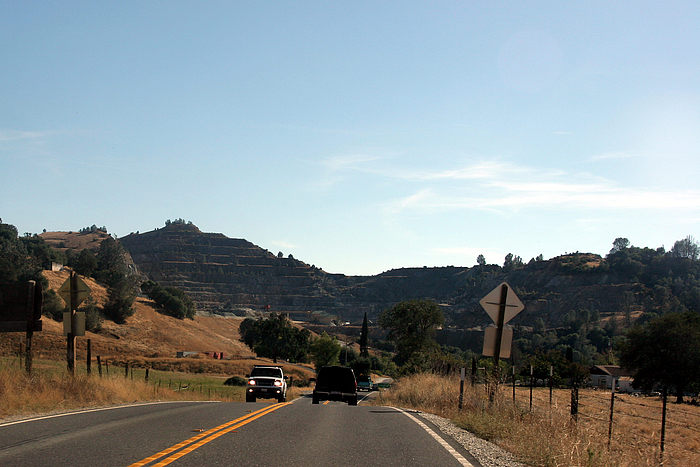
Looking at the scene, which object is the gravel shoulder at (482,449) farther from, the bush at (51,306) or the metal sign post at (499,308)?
the bush at (51,306)

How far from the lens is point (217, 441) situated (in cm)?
1156

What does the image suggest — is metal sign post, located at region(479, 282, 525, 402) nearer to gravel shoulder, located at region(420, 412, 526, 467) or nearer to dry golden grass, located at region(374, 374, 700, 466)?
dry golden grass, located at region(374, 374, 700, 466)

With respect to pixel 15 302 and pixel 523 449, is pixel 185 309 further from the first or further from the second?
pixel 523 449

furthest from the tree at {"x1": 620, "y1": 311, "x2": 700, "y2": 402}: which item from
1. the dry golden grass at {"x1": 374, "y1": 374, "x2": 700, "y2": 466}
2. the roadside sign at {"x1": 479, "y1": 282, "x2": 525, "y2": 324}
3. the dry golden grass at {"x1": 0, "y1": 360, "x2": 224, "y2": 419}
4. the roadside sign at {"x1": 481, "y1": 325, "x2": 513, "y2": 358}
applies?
the dry golden grass at {"x1": 0, "y1": 360, "x2": 224, "y2": 419}

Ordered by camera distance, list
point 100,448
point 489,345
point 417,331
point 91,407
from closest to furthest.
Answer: point 100,448
point 489,345
point 91,407
point 417,331

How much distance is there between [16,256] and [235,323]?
281 ft

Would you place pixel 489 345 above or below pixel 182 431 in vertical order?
above

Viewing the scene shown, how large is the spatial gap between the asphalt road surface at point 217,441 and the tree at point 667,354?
68703 millimetres

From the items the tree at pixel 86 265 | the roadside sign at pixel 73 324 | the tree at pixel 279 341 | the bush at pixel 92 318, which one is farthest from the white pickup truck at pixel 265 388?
the tree at pixel 86 265

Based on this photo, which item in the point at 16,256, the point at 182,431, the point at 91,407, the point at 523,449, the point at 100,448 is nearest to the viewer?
the point at 100,448

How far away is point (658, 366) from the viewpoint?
77000mm

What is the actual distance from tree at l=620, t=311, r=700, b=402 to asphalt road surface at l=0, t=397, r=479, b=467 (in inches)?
2705

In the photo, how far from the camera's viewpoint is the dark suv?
29.6 meters

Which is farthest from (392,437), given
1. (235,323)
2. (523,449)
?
(235,323)
